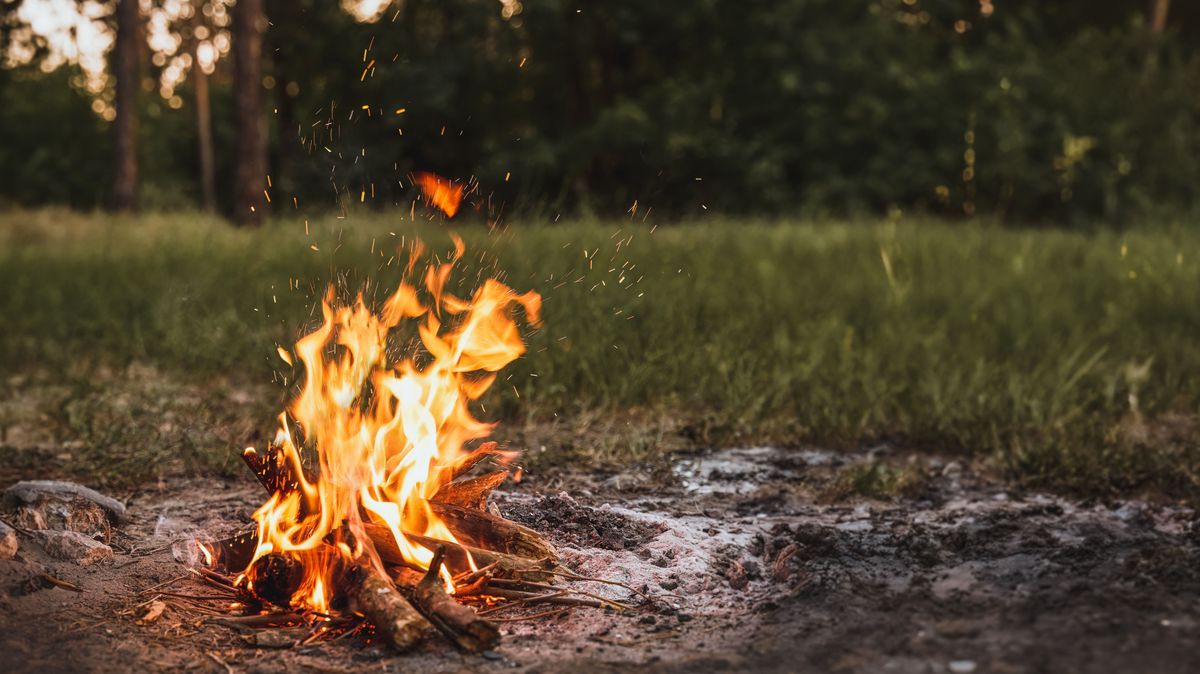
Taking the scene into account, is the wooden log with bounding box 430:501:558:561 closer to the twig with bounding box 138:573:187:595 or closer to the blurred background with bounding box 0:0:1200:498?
the twig with bounding box 138:573:187:595

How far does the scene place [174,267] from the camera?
1023 centimetres

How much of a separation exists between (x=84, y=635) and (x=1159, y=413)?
5.42 meters

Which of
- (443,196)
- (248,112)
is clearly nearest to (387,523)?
(443,196)

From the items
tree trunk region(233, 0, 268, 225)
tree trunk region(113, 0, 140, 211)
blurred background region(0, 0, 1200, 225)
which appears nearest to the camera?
tree trunk region(233, 0, 268, 225)

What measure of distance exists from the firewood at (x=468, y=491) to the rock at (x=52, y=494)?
139cm

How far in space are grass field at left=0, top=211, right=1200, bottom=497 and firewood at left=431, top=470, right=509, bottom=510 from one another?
2.12m

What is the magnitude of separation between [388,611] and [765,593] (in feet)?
4.11

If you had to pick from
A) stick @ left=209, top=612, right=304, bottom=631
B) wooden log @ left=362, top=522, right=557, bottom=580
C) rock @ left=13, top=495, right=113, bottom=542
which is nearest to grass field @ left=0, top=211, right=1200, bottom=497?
rock @ left=13, top=495, right=113, bottom=542

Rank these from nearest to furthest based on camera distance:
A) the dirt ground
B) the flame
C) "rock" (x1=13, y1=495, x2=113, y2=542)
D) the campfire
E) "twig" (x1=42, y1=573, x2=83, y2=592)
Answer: the dirt ground < the campfire < "twig" (x1=42, y1=573, x2=83, y2=592) < "rock" (x1=13, y1=495, x2=113, y2=542) < the flame

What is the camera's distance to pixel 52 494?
454 centimetres

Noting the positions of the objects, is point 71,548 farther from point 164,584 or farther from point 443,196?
point 443,196

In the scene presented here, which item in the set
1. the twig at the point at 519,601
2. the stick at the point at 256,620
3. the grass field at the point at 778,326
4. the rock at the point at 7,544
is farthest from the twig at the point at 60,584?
the grass field at the point at 778,326

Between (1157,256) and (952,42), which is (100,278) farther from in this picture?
(952,42)

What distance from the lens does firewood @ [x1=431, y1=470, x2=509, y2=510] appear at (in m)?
4.20
